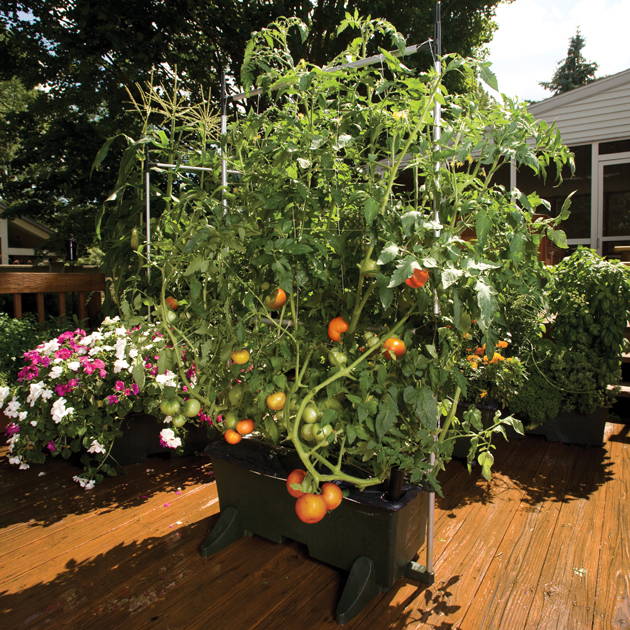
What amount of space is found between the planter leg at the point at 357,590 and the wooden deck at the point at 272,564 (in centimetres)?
3

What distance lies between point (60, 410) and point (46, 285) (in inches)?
62.6

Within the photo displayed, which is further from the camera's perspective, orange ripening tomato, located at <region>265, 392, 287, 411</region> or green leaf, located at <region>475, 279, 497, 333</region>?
orange ripening tomato, located at <region>265, 392, 287, 411</region>

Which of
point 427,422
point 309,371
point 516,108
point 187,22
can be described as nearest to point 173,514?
point 309,371

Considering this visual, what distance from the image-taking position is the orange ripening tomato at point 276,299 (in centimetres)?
123

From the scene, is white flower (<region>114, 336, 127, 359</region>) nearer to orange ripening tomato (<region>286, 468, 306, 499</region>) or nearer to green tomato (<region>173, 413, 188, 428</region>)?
green tomato (<region>173, 413, 188, 428</region>)

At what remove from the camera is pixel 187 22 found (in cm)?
595

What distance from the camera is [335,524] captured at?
1532 mm

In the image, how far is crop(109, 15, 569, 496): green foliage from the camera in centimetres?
115

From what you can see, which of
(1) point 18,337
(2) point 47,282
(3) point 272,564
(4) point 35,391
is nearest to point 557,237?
(3) point 272,564

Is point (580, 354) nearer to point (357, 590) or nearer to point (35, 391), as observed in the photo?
point (357, 590)

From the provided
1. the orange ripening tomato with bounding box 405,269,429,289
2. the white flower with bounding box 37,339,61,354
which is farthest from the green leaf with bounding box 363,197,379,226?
the white flower with bounding box 37,339,61,354

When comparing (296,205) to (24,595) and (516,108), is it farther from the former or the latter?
(24,595)

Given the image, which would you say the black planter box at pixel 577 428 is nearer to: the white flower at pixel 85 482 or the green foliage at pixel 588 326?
the green foliage at pixel 588 326

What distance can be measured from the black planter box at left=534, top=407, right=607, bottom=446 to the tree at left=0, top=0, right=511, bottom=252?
4.91 m
